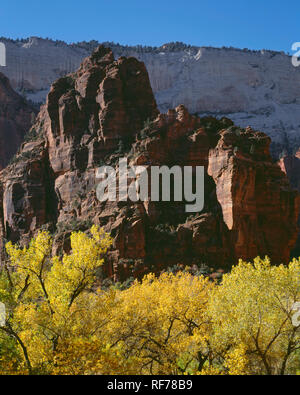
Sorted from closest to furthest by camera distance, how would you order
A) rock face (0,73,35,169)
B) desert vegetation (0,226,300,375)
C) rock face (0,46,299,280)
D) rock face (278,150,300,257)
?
desert vegetation (0,226,300,375), rock face (0,46,299,280), rock face (278,150,300,257), rock face (0,73,35,169)

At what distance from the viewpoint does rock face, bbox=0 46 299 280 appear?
62.4 meters

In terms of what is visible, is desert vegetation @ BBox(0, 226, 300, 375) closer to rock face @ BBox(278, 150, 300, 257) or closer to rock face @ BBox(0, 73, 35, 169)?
rock face @ BBox(278, 150, 300, 257)

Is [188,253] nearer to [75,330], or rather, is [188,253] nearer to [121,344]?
[121,344]

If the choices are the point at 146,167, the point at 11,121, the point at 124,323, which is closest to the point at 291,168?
the point at 146,167

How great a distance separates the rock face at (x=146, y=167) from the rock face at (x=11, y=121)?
43248 millimetres

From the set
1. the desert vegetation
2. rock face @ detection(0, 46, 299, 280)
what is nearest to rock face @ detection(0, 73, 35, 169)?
rock face @ detection(0, 46, 299, 280)

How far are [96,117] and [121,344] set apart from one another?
181ft

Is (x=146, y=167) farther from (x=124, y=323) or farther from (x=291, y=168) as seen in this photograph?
(x=291, y=168)

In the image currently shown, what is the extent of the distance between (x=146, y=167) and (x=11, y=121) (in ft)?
260

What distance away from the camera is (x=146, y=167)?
214 feet

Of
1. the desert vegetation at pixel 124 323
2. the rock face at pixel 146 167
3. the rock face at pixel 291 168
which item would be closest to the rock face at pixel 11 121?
the rock face at pixel 146 167

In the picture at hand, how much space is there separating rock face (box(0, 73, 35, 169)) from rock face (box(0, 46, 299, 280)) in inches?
1703
